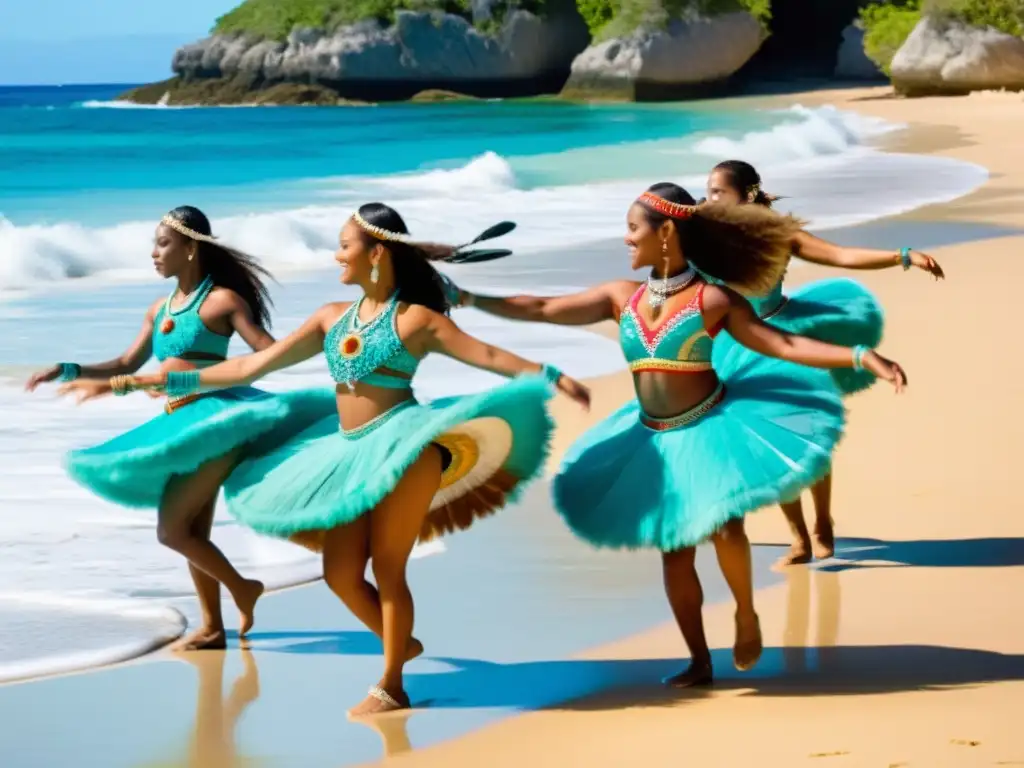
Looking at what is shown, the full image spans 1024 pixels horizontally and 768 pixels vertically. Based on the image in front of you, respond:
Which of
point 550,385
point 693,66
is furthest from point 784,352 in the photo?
point 693,66

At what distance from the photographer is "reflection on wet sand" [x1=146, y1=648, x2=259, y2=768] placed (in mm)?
4754

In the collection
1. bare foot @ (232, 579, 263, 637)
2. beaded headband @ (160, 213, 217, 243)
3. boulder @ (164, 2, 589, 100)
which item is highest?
beaded headband @ (160, 213, 217, 243)

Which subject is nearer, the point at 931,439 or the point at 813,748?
the point at 813,748

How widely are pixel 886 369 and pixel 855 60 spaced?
8935 cm

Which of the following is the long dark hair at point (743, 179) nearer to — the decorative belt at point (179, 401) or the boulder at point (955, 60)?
the decorative belt at point (179, 401)

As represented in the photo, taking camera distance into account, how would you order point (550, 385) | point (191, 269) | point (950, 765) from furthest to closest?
1. point (191, 269)
2. point (550, 385)
3. point (950, 765)

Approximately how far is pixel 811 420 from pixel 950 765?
128 cm

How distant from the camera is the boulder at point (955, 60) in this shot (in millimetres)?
66250

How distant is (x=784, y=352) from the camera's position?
17.6 feet

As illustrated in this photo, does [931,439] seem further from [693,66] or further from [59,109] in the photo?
[59,109]

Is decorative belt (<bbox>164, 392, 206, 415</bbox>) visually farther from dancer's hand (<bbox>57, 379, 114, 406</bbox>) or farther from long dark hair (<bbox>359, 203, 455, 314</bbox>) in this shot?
long dark hair (<bbox>359, 203, 455, 314</bbox>)

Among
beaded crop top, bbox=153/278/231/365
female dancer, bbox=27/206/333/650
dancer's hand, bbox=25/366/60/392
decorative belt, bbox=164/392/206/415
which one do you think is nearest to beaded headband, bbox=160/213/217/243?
female dancer, bbox=27/206/333/650

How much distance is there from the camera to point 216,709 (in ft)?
17.1

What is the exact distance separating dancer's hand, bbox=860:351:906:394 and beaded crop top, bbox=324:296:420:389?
1.30 meters
